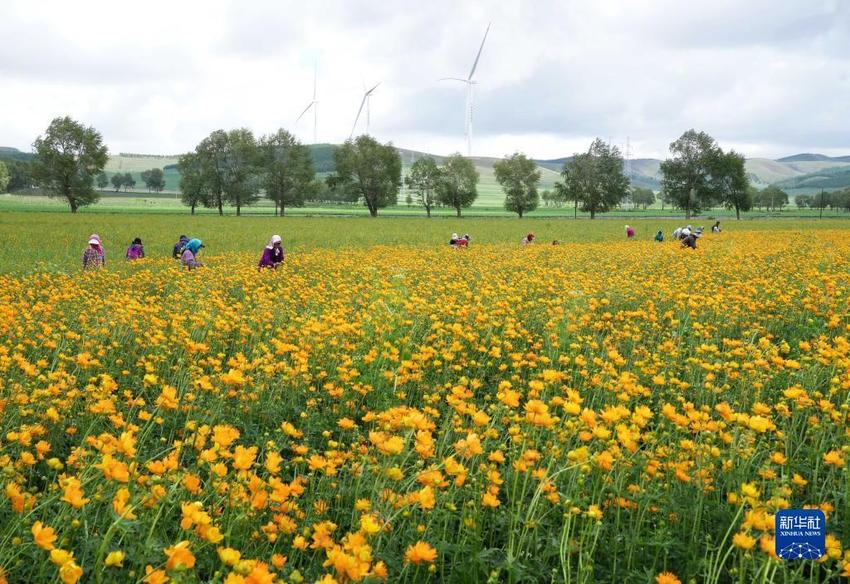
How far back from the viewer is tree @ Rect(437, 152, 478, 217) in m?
83.9

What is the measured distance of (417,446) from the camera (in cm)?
246

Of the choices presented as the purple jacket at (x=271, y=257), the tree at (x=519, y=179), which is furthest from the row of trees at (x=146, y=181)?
the purple jacket at (x=271, y=257)

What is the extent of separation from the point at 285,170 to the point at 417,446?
3052 inches

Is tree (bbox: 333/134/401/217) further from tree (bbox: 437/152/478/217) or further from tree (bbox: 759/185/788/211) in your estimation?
tree (bbox: 759/185/788/211)

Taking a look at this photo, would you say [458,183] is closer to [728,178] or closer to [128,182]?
[728,178]

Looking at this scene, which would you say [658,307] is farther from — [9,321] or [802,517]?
[9,321]

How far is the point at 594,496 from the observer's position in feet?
9.26

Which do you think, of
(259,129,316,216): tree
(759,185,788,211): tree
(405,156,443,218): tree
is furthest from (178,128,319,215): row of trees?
(759,185,788,211): tree

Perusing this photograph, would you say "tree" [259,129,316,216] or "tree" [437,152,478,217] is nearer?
"tree" [259,129,316,216]

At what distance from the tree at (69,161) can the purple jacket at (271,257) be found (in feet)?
195

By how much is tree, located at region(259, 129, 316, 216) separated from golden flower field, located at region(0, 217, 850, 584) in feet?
231

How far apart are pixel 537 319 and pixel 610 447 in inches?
180

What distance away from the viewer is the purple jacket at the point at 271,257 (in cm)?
1284

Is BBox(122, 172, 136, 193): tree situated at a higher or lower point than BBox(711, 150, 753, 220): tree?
Answer: higher
